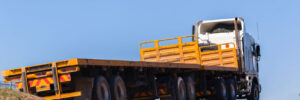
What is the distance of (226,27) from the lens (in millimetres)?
23438

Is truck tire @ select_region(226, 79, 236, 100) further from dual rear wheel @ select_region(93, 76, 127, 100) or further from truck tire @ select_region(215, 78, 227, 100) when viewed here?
dual rear wheel @ select_region(93, 76, 127, 100)

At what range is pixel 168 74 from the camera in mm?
16406

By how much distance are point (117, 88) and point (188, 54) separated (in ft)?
28.5

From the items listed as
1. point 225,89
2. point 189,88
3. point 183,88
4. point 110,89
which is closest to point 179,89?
point 183,88

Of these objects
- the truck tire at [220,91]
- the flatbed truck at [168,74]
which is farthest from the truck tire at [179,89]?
the truck tire at [220,91]

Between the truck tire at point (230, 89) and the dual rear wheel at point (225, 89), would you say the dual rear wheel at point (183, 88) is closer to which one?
the dual rear wheel at point (225, 89)

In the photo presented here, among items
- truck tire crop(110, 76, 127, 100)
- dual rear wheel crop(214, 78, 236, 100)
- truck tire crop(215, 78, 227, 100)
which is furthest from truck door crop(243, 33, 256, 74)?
truck tire crop(110, 76, 127, 100)

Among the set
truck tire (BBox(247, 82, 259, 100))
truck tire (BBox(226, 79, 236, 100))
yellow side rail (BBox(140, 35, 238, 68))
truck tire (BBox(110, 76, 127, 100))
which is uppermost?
yellow side rail (BBox(140, 35, 238, 68))

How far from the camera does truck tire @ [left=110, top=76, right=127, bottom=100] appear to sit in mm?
11992

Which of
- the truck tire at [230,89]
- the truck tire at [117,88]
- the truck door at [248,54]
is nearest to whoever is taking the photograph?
the truck tire at [117,88]

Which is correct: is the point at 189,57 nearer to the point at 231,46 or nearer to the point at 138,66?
the point at 231,46

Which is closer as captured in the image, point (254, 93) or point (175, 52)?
point (175, 52)

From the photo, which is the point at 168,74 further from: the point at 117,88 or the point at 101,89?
the point at 101,89

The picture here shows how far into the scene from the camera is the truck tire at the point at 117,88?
1199 centimetres
